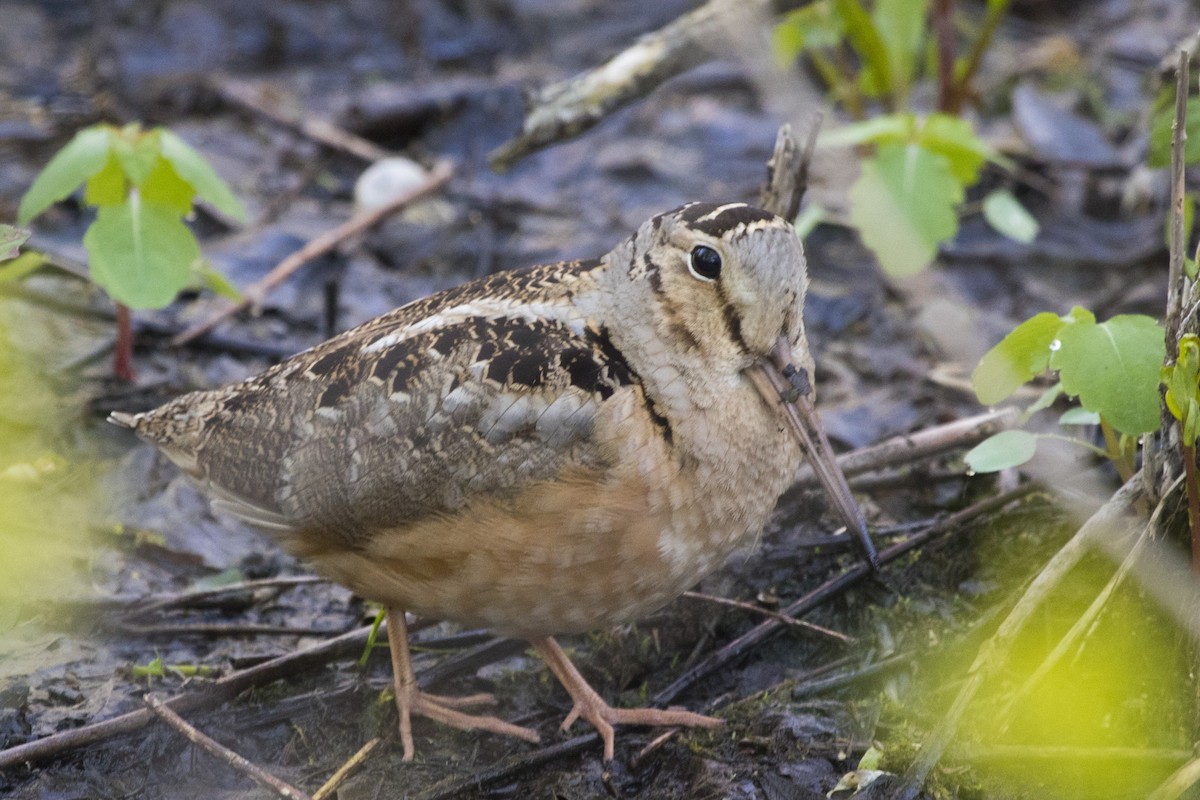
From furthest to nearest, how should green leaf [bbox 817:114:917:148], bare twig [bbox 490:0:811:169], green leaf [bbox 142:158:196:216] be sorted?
1. green leaf [bbox 817:114:917:148]
2. bare twig [bbox 490:0:811:169]
3. green leaf [bbox 142:158:196:216]

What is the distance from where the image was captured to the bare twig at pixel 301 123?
615cm

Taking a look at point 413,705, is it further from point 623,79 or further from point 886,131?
point 886,131

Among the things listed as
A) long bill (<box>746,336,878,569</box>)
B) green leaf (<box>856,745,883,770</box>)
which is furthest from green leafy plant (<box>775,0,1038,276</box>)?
green leaf (<box>856,745,883,770</box>)

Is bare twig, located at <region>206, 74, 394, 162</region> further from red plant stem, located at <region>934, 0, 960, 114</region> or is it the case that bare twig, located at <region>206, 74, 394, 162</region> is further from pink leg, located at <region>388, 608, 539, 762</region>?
pink leg, located at <region>388, 608, 539, 762</region>

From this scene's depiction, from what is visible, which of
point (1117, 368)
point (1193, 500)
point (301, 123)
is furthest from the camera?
point (301, 123)

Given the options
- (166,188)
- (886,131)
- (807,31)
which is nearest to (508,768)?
(166,188)

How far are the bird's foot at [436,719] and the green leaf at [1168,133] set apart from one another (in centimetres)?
212

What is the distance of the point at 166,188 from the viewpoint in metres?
4.24

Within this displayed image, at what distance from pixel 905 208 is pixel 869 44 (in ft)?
4.50

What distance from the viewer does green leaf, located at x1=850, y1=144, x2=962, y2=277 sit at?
4477mm

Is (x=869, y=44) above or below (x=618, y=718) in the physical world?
above

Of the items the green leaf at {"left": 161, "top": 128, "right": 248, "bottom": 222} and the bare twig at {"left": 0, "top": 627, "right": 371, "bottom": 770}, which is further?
the green leaf at {"left": 161, "top": 128, "right": 248, "bottom": 222}

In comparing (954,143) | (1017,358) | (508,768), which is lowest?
(508,768)

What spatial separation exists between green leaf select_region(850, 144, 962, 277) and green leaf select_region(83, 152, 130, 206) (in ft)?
7.88
